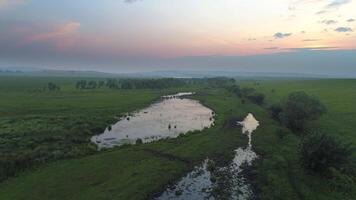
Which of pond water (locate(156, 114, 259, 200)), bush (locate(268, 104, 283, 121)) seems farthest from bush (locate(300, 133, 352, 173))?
bush (locate(268, 104, 283, 121))

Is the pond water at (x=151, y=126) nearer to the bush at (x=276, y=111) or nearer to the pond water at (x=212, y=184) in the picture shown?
the bush at (x=276, y=111)

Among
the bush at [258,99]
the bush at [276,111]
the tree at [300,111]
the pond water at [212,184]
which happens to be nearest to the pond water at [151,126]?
the bush at [276,111]

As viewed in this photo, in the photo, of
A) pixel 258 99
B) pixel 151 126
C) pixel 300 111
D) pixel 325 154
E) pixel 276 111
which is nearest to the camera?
pixel 325 154

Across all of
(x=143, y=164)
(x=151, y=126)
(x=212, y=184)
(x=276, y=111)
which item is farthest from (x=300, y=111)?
(x=143, y=164)

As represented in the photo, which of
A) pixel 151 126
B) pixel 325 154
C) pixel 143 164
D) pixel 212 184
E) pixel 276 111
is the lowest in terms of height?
pixel 212 184

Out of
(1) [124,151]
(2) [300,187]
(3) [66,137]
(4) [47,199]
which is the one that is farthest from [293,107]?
(4) [47,199]

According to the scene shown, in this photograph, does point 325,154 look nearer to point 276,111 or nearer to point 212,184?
point 212,184

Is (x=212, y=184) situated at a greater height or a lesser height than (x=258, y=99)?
lesser
